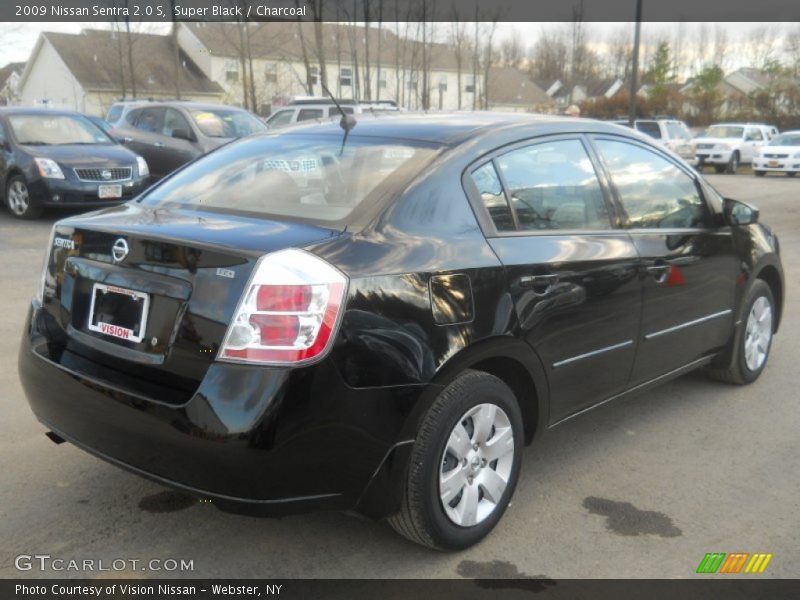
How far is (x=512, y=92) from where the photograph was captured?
2904 inches

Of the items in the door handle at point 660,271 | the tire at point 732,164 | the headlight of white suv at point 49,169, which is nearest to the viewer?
the door handle at point 660,271

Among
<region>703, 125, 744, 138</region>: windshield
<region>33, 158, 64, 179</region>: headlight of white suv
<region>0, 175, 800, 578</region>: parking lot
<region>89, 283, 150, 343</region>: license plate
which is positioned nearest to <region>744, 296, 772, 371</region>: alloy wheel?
<region>0, 175, 800, 578</region>: parking lot

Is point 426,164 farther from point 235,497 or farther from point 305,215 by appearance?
point 235,497

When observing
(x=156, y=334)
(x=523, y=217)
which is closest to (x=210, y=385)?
(x=156, y=334)

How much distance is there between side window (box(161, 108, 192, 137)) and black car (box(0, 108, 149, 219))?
2.22 meters

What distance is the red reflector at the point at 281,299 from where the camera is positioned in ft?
8.82

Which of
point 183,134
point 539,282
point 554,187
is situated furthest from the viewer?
point 183,134

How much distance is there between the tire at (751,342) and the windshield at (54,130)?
33.5ft

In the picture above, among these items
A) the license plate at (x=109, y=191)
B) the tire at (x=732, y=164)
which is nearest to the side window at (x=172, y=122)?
the license plate at (x=109, y=191)

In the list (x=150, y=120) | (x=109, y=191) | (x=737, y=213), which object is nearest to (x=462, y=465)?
(x=737, y=213)

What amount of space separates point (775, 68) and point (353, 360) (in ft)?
186

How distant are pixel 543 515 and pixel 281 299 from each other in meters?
1.60

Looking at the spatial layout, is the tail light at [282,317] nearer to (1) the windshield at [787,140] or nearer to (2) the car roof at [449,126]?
(2) the car roof at [449,126]

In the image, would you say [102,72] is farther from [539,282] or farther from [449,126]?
[539,282]
